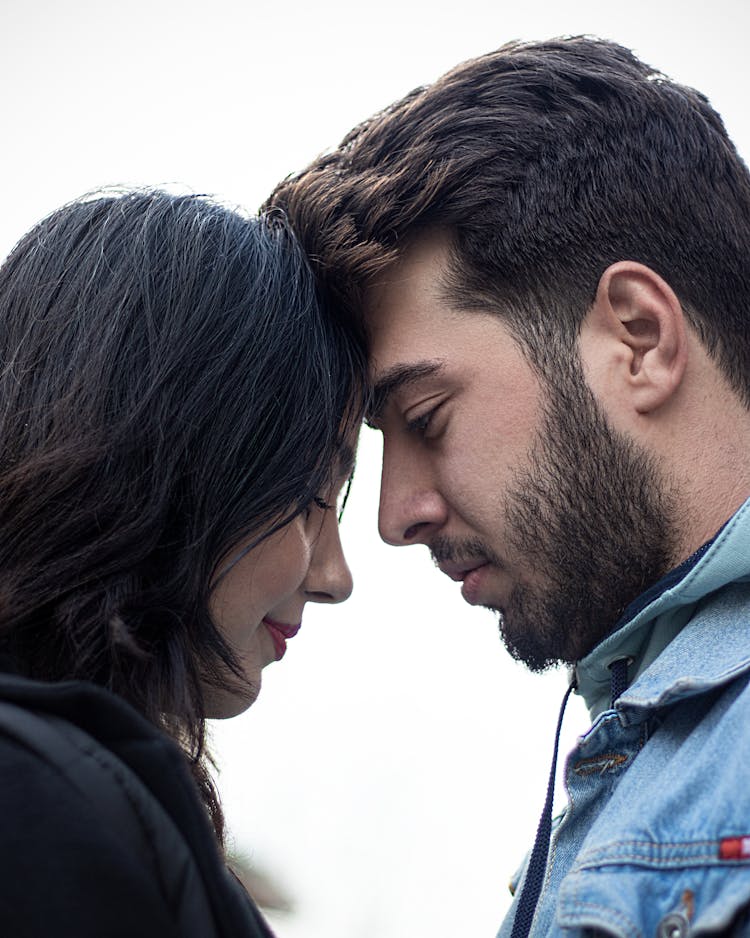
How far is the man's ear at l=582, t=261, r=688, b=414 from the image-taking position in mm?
1362

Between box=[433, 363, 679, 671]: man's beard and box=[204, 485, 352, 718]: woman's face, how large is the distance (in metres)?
0.26

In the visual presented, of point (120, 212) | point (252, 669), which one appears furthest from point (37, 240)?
point (252, 669)

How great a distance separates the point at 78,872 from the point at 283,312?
2.52 ft

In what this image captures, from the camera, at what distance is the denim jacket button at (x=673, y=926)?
0.89 meters

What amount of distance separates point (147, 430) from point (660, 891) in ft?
2.34

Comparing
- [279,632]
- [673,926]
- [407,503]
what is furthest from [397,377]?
[673,926]

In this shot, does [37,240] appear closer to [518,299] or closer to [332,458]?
[332,458]

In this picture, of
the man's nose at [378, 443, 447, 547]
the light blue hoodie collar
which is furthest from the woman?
the light blue hoodie collar

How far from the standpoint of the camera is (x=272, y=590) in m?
1.35

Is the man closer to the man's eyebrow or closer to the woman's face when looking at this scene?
the man's eyebrow

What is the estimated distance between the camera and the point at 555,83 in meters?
1.52

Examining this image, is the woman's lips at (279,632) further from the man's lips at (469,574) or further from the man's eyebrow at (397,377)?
the man's eyebrow at (397,377)

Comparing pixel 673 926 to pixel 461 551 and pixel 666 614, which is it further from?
pixel 461 551

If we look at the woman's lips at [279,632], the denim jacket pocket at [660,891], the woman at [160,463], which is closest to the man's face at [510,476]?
the woman at [160,463]
